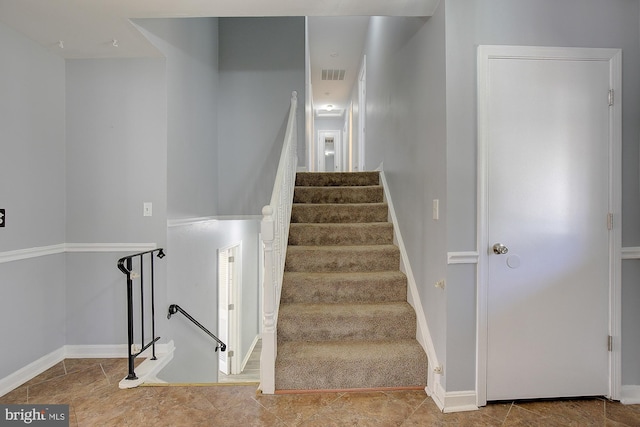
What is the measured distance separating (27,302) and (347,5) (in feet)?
9.58

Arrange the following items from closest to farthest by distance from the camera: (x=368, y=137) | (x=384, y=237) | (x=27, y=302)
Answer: (x=27, y=302) < (x=384, y=237) < (x=368, y=137)

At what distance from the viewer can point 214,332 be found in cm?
362

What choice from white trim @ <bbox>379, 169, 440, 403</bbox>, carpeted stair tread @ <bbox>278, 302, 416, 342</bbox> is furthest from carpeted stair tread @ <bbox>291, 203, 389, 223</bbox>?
carpeted stair tread @ <bbox>278, 302, 416, 342</bbox>

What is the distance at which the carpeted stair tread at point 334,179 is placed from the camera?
3.91 meters

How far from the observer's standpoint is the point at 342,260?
2795 millimetres

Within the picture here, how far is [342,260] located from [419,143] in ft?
3.84

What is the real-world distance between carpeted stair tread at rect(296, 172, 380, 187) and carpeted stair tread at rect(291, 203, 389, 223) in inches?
25.7

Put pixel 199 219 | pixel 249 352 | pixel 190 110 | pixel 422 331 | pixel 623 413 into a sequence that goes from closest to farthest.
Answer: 1. pixel 623 413
2. pixel 422 331
3. pixel 190 110
4. pixel 199 219
5. pixel 249 352

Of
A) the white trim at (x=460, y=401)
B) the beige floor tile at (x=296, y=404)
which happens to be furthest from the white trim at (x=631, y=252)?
the beige floor tile at (x=296, y=404)

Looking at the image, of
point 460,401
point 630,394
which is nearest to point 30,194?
point 460,401

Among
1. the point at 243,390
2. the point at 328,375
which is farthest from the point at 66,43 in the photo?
the point at 328,375

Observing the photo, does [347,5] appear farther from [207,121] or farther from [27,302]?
[27,302]

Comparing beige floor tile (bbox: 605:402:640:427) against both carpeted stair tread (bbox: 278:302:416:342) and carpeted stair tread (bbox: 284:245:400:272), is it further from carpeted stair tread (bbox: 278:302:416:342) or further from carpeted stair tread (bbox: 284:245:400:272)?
carpeted stair tread (bbox: 284:245:400:272)

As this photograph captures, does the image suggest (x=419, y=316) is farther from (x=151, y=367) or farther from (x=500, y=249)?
(x=151, y=367)
